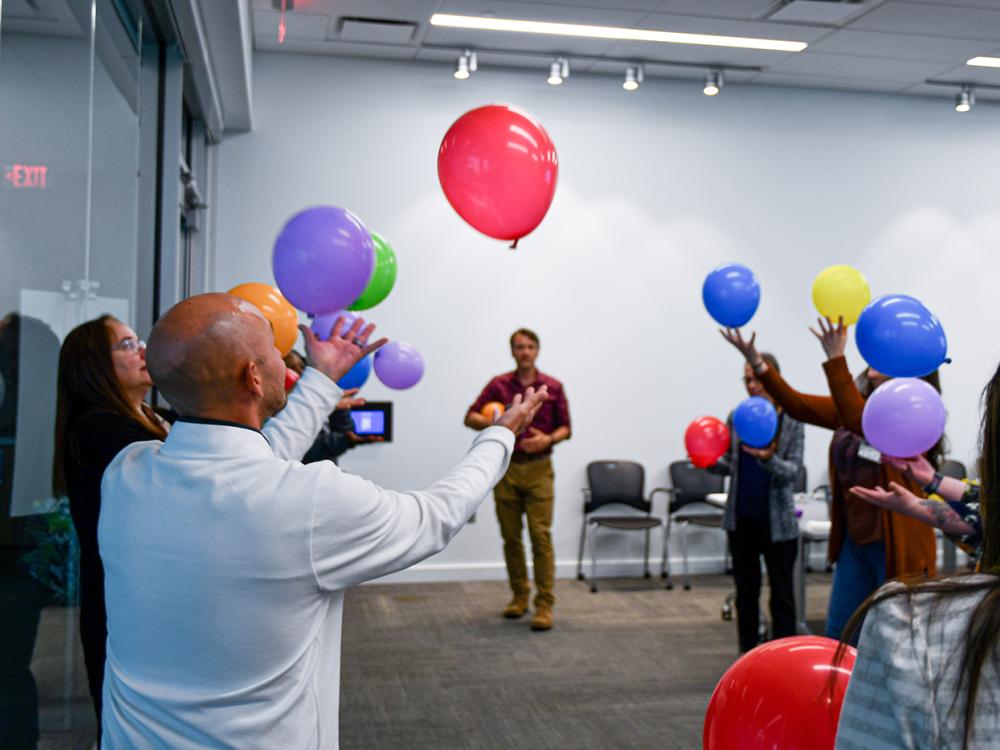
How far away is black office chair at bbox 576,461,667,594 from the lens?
6.83 m

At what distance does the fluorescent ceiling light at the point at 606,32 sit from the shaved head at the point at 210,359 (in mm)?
4725

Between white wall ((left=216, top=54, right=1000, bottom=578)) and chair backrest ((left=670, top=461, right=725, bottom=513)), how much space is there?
0.15 meters

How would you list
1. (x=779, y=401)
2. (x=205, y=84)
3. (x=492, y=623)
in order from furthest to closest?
(x=492, y=623), (x=205, y=84), (x=779, y=401)

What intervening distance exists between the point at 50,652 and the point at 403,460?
429 cm

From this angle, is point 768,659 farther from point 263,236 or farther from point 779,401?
point 263,236

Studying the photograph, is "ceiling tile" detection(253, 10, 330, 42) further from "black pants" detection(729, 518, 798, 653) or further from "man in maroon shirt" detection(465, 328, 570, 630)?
"black pants" detection(729, 518, 798, 653)

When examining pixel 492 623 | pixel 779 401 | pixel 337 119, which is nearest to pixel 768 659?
pixel 779 401

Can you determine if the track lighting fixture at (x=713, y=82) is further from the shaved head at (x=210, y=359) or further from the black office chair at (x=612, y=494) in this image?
the shaved head at (x=210, y=359)

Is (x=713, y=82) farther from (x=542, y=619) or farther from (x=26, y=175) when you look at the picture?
(x=26, y=175)

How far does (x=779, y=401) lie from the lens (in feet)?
11.9

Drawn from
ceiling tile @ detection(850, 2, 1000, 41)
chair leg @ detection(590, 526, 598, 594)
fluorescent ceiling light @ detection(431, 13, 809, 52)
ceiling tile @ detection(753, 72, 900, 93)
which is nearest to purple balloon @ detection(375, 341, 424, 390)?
fluorescent ceiling light @ detection(431, 13, 809, 52)

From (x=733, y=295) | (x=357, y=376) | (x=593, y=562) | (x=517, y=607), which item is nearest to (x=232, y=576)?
(x=357, y=376)

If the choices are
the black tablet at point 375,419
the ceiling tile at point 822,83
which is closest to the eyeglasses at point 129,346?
the black tablet at point 375,419

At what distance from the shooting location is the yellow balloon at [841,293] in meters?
3.98
